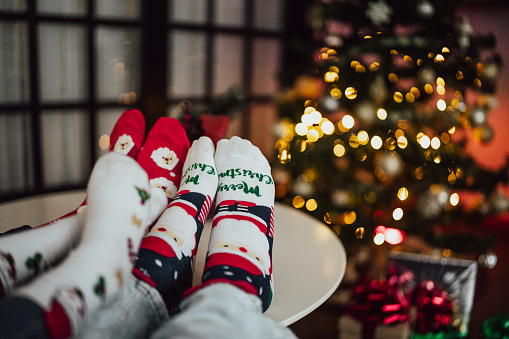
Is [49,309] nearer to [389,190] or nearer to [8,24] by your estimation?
[389,190]

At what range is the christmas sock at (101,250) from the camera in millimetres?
294

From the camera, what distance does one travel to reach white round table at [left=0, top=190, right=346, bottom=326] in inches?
19.6

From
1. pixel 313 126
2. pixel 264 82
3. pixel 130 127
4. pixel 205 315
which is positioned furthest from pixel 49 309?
pixel 264 82

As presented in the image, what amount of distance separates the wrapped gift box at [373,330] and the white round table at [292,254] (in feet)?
1.42

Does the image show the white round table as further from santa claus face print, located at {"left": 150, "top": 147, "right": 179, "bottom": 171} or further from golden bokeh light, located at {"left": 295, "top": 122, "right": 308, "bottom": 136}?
golden bokeh light, located at {"left": 295, "top": 122, "right": 308, "bottom": 136}

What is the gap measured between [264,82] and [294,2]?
448mm

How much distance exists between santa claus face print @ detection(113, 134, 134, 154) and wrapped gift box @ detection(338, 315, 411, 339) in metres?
0.75

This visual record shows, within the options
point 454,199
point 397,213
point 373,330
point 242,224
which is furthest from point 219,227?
point 454,199

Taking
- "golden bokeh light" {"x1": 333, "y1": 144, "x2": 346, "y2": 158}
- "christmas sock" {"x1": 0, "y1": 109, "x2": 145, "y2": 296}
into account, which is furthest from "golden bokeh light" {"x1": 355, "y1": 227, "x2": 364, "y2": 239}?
"christmas sock" {"x1": 0, "y1": 109, "x2": 145, "y2": 296}

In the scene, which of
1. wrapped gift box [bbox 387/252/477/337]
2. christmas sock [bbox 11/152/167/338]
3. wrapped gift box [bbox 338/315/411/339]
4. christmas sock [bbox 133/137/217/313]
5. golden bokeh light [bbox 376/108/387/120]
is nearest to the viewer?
christmas sock [bbox 11/152/167/338]

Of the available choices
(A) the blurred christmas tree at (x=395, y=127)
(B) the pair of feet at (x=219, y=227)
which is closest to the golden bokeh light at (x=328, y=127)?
(A) the blurred christmas tree at (x=395, y=127)

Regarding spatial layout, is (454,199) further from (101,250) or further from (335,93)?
(101,250)

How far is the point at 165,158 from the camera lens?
28.2 inches

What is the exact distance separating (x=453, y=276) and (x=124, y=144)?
1.01 metres
